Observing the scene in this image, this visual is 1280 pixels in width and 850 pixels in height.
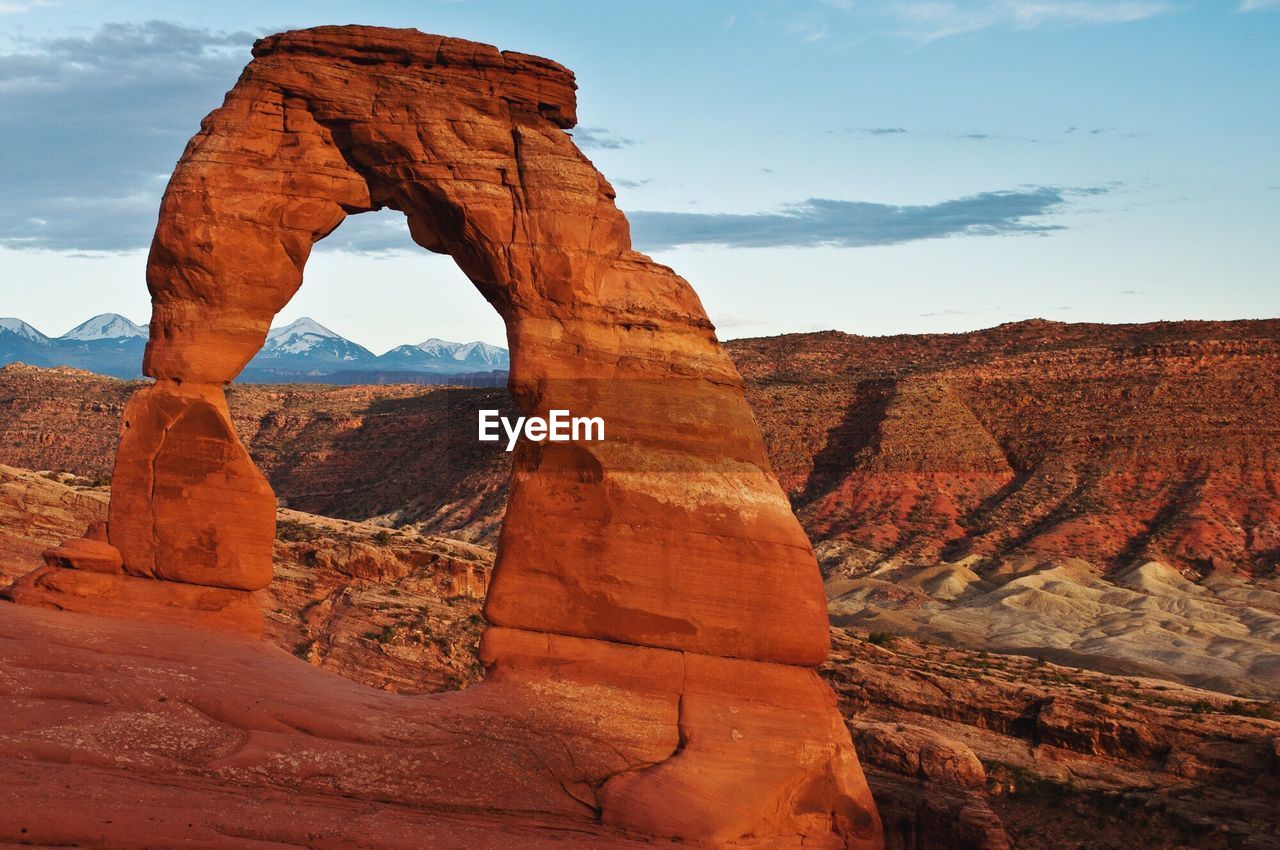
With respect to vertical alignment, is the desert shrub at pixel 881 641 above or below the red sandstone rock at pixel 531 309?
below

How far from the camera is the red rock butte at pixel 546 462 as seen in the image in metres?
15.1

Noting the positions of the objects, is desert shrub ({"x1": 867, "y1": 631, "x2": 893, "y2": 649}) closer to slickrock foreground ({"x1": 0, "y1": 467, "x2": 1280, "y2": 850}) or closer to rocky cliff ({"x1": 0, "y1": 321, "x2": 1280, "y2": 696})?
slickrock foreground ({"x1": 0, "y1": 467, "x2": 1280, "y2": 850})

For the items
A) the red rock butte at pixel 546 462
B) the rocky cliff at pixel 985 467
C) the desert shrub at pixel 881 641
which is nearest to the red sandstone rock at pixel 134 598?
the red rock butte at pixel 546 462

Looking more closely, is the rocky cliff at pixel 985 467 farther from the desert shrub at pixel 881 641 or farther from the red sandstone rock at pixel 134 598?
the red sandstone rock at pixel 134 598

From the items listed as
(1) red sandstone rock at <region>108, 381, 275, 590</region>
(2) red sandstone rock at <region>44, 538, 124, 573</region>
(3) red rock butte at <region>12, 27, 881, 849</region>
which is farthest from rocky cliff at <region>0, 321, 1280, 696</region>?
(2) red sandstone rock at <region>44, 538, 124, 573</region>

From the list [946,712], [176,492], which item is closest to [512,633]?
[176,492]

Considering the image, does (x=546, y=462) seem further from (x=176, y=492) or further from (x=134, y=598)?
(x=134, y=598)

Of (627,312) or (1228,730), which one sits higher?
(627,312)

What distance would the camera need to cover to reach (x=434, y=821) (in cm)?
1243

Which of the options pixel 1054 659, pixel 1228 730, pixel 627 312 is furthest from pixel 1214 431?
pixel 627 312

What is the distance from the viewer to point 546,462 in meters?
16.0

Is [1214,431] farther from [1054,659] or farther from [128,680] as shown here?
[128,680]

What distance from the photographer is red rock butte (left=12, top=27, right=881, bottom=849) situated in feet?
49.7

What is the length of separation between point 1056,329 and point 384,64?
84383 mm
